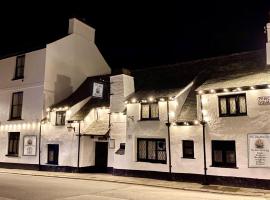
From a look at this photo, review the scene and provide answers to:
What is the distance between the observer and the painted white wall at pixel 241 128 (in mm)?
14867

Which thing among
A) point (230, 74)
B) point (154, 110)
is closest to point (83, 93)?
point (154, 110)

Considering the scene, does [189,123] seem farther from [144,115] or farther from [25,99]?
[25,99]

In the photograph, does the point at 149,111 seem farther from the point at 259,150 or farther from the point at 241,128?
the point at 259,150

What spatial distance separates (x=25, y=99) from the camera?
2475 cm

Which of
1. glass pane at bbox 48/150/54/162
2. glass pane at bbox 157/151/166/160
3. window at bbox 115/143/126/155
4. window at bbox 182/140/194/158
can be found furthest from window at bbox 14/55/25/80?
window at bbox 182/140/194/158

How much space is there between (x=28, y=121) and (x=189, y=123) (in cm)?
1402

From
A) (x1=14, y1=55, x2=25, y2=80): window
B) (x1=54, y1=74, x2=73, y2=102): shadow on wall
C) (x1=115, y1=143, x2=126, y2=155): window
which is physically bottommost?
(x1=115, y1=143, x2=126, y2=155): window

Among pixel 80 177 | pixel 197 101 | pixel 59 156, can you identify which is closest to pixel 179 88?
pixel 197 101

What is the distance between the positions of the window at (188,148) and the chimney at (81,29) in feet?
50.8

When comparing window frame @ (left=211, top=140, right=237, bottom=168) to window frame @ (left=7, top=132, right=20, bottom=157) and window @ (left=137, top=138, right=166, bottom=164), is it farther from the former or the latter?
window frame @ (left=7, top=132, right=20, bottom=157)

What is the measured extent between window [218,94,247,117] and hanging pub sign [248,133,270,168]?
1.45m

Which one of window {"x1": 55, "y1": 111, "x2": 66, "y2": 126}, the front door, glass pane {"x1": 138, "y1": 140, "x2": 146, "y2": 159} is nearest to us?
glass pane {"x1": 138, "y1": 140, "x2": 146, "y2": 159}

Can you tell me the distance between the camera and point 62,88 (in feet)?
84.1

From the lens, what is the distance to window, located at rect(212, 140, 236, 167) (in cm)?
1569
